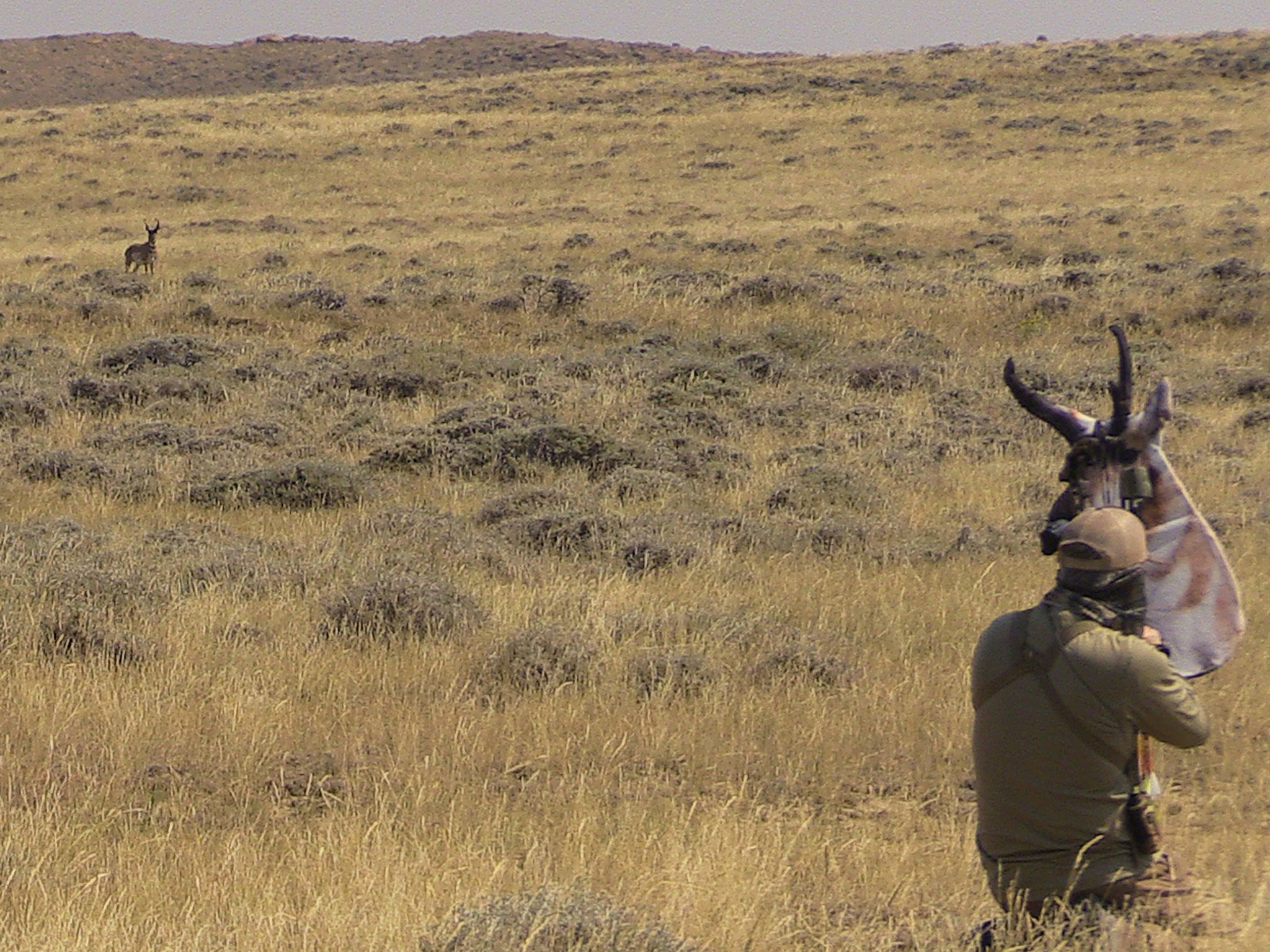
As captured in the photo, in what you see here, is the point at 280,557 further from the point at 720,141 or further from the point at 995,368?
the point at 720,141

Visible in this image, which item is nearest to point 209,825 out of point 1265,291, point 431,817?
point 431,817

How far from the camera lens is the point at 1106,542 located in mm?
3188

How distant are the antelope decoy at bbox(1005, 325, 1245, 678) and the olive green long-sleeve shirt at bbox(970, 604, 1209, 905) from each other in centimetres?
24

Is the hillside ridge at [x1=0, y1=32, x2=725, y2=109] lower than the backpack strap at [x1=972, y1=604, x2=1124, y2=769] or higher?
higher

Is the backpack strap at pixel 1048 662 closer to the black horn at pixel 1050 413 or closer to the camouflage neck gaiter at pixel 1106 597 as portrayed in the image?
the camouflage neck gaiter at pixel 1106 597

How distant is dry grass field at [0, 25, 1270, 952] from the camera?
163 inches

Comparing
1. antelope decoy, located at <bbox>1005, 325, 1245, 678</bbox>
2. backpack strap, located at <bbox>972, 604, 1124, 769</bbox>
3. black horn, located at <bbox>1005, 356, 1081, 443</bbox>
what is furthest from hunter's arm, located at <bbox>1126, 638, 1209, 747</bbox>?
black horn, located at <bbox>1005, 356, 1081, 443</bbox>

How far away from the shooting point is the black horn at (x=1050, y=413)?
11.7 feet

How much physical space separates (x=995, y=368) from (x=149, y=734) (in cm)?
1233

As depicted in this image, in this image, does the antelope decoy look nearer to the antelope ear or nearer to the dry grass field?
the antelope ear

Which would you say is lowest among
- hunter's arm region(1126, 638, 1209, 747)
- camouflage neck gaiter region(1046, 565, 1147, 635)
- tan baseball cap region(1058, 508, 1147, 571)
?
hunter's arm region(1126, 638, 1209, 747)

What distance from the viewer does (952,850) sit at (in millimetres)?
4500

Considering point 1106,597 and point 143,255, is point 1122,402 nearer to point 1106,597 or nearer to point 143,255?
point 1106,597

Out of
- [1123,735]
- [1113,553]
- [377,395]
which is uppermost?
[1113,553]
